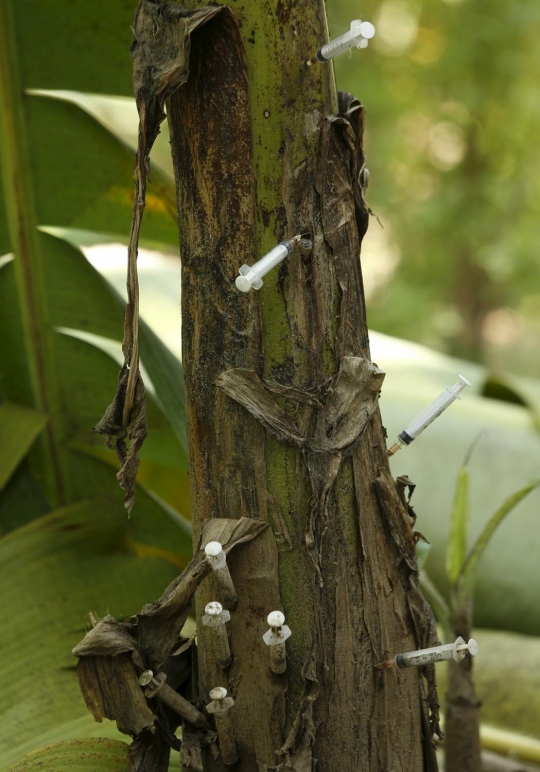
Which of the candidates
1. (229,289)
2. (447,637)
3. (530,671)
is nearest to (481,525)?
(530,671)

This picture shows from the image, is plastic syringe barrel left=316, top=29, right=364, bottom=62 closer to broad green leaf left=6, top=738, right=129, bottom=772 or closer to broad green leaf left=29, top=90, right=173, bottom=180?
broad green leaf left=29, top=90, right=173, bottom=180

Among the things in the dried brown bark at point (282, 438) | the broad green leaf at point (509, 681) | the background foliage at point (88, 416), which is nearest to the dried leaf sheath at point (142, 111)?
the dried brown bark at point (282, 438)

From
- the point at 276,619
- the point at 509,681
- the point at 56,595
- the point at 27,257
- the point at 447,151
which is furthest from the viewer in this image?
the point at 447,151

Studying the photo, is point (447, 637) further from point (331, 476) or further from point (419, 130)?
point (419, 130)

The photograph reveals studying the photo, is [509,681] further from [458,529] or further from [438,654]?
[438,654]

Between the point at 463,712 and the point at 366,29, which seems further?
the point at 463,712

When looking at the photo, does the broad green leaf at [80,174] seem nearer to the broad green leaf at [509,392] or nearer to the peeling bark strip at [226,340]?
the peeling bark strip at [226,340]

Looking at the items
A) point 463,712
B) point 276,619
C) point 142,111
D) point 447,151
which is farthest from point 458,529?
point 447,151

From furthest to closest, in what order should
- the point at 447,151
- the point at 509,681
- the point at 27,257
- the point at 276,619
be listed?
the point at 447,151, the point at 509,681, the point at 27,257, the point at 276,619
